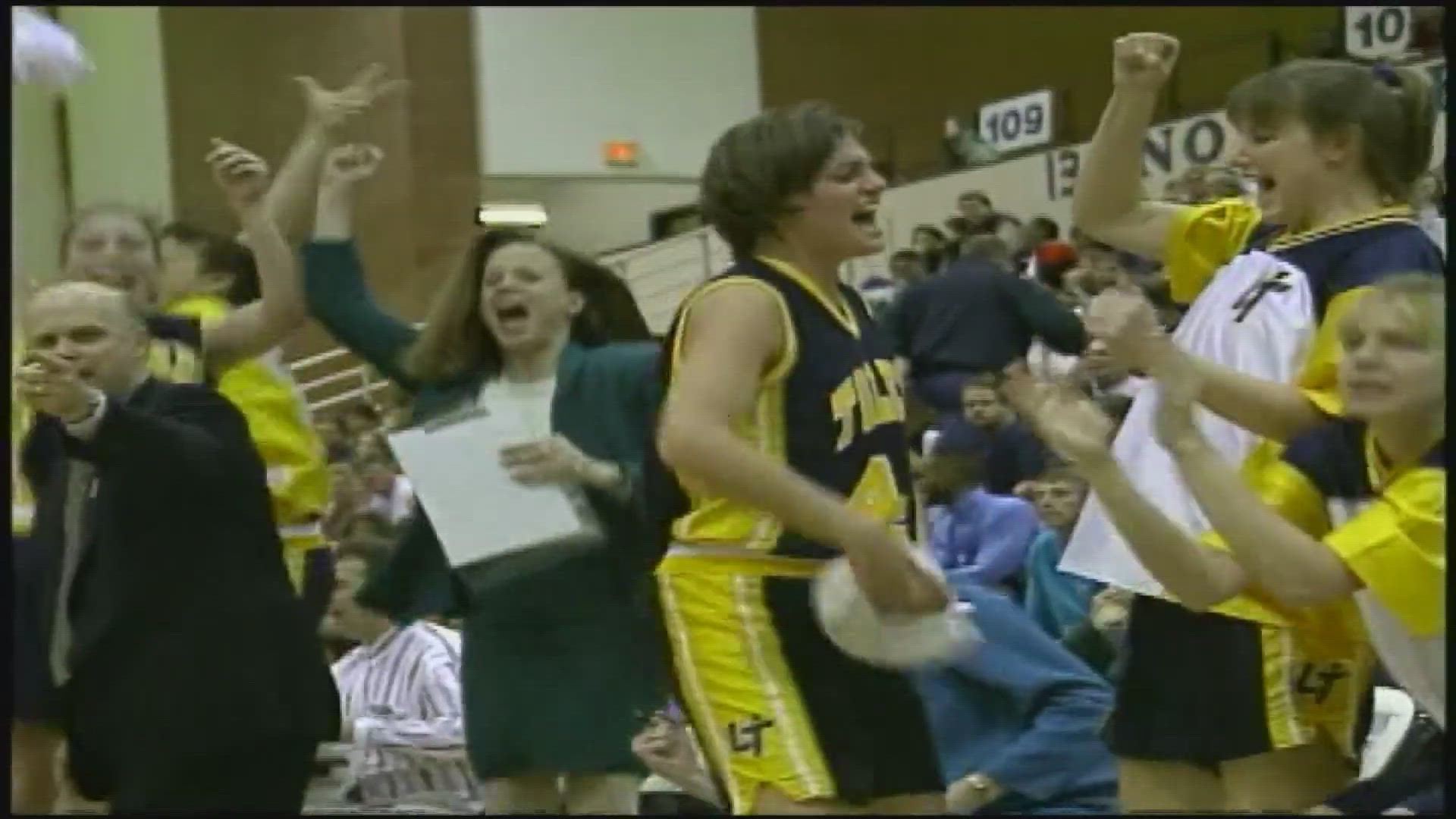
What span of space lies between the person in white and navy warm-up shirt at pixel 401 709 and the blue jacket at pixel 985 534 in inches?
62.7

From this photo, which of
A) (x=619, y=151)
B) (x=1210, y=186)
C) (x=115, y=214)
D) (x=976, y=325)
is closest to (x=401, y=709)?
(x=115, y=214)

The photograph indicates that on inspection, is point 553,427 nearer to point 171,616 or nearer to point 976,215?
point 171,616

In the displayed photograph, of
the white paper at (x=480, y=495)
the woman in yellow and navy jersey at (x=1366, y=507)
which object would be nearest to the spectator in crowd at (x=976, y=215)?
the white paper at (x=480, y=495)

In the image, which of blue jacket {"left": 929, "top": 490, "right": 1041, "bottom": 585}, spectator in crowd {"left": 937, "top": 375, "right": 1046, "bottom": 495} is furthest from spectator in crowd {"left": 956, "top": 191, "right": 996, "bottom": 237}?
blue jacket {"left": 929, "top": 490, "right": 1041, "bottom": 585}

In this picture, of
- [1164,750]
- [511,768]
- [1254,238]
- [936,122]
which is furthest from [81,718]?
[936,122]

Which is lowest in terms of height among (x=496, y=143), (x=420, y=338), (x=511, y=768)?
(x=511, y=768)

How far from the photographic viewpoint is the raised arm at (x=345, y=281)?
4422 millimetres

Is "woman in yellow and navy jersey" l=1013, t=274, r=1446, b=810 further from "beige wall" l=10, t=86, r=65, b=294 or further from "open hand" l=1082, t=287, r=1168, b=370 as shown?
"beige wall" l=10, t=86, r=65, b=294

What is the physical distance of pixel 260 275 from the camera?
4.28 meters

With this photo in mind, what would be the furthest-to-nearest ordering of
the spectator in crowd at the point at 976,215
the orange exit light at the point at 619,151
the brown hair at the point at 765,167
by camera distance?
1. the orange exit light at the point at 619,151
2. the spectator in crowd at the point at 976,215
3. the brown hair at the point at 765,167

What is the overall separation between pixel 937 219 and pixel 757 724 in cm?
1211

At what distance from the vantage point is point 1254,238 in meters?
3.62

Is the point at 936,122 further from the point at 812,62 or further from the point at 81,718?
the point at 81,718

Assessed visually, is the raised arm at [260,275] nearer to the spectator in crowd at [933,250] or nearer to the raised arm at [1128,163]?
the raised arm at [1128,163]
